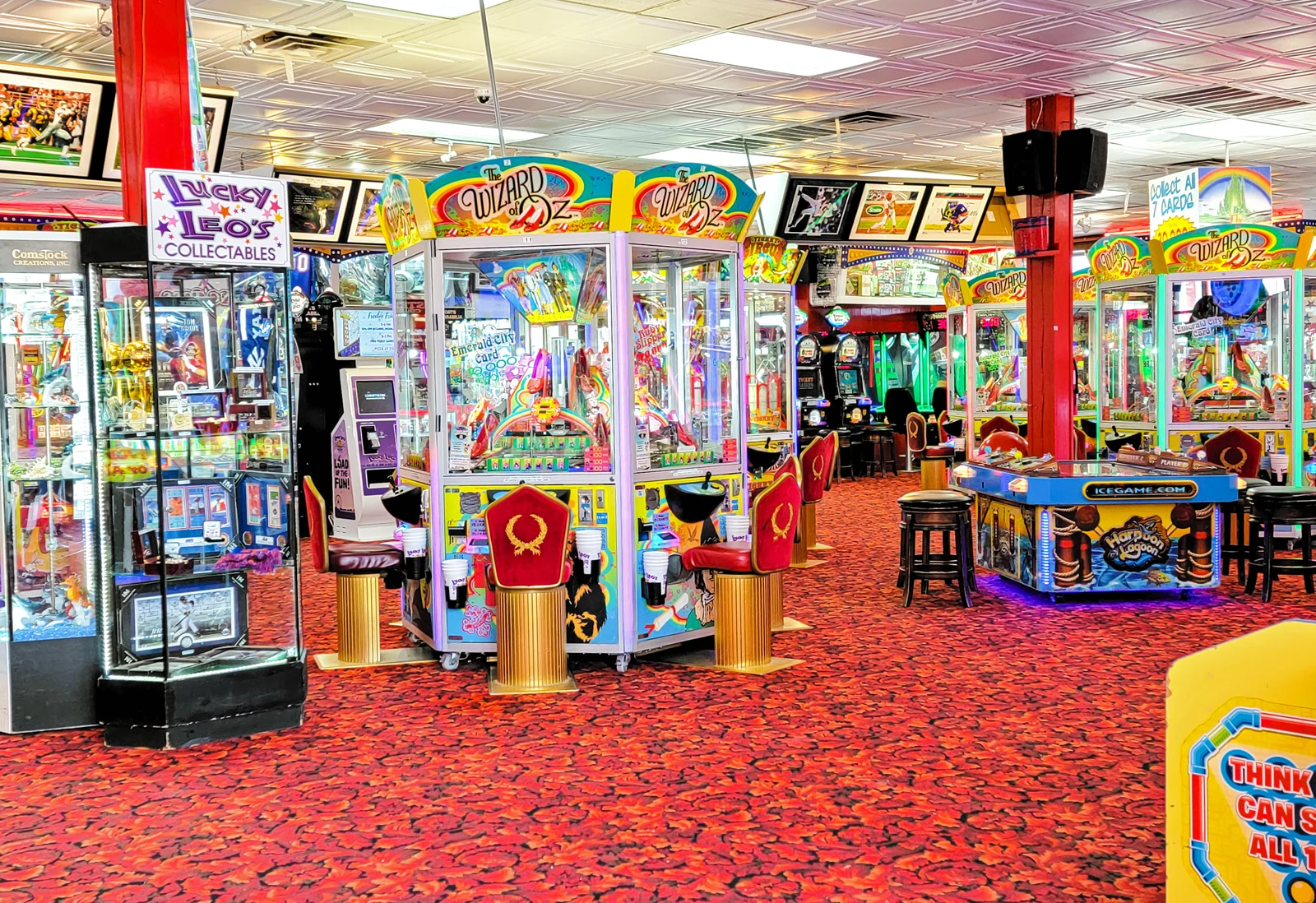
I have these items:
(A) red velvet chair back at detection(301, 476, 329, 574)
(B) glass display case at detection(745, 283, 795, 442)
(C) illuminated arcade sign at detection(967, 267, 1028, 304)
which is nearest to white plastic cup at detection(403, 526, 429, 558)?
(A) red velvet chair back at detection(301, 476, 329, 574)

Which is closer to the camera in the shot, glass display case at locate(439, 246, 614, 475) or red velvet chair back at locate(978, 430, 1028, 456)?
glass display case at locate(439, 246, 614, 475)

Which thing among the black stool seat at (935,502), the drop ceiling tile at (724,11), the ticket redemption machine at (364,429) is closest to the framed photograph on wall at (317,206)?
the ticket redemption machine at (364,429)

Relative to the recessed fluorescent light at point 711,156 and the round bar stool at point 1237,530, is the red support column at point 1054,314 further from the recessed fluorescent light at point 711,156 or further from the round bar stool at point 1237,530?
the recessed fluorescent light at point 711,156

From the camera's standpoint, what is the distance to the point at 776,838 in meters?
3.82

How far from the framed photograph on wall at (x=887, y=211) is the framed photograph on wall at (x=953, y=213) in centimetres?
12

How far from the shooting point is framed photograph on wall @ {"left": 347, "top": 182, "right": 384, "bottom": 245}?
435 inches

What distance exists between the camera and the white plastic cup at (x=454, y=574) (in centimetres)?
599

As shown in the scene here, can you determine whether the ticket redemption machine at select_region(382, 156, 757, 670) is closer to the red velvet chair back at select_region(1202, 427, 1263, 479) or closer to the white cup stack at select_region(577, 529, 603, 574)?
the white cup stack at select_region(577, 529, 603, 574)

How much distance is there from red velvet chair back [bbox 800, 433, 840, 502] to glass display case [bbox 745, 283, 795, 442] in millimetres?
665

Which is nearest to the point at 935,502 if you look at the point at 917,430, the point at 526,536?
the point at 526,536

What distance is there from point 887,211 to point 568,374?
626cm

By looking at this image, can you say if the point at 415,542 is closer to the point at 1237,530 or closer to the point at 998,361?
the point at 1237,530

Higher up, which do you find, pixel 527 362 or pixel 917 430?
pixel 527 362

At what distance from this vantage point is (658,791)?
4.28 m
